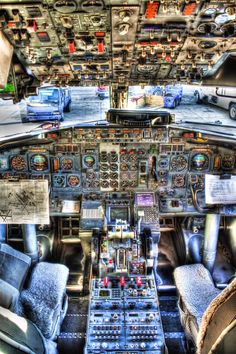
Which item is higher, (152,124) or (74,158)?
(152,124)

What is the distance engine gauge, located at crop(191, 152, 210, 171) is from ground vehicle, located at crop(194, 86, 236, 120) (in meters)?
3.75

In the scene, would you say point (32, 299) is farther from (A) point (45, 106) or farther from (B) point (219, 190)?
(A) point (45, 106)

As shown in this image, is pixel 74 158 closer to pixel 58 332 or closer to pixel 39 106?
pixel 58 332

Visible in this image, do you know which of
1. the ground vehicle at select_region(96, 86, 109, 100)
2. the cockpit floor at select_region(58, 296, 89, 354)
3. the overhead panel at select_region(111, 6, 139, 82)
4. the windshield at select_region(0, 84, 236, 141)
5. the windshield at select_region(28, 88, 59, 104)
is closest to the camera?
the overhead panel at select_region(111, 6, 139, 82)

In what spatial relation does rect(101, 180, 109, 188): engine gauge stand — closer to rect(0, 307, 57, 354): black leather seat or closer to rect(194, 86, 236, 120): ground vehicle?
rect(0, 307, 57, 354): black leather seat

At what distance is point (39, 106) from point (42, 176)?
17.2 feet

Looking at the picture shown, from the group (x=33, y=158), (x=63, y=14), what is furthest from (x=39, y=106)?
(x=63, y=14)

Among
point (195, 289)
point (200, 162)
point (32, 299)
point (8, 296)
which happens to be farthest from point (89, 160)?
point (195, 289)

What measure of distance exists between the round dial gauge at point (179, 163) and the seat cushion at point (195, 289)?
1366 millimetres

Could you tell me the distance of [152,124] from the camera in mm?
4273

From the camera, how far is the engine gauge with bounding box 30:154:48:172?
4627mm

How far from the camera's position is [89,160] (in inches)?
185

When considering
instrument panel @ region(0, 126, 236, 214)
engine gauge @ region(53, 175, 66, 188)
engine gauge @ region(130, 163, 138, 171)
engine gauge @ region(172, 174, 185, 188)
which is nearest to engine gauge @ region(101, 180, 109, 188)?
instrument panel @ region(0, 126, 236, 214)

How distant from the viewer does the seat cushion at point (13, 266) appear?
387cm
